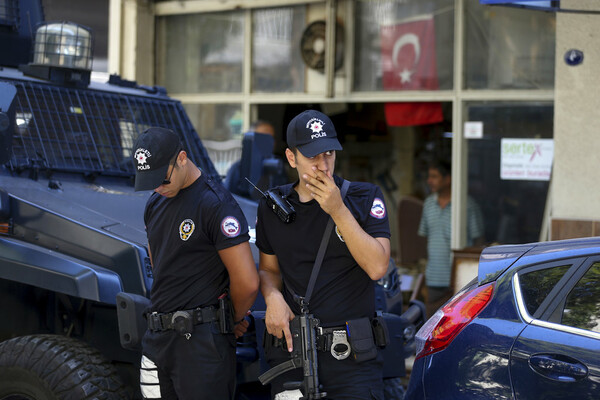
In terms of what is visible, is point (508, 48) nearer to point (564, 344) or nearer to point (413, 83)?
point (413, 83)

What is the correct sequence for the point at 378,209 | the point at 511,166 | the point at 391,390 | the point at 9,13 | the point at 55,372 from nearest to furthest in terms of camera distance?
1. the point at 378,209
2. the point at 55,372
3. the point at 391,390
4. the point at 9,13
5. the point at 511,166

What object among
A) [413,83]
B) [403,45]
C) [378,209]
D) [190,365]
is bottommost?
[190,365]

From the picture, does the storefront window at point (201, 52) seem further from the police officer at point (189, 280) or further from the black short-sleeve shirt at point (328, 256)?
the black short-sleeve shirt at point (328, 256)

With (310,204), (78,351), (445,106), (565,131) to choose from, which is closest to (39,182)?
(78,351)

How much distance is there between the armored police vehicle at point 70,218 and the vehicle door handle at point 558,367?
4.09 feet

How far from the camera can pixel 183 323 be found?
3463 millimetres

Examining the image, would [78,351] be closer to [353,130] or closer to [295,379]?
[295,379]

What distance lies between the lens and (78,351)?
4031 mm

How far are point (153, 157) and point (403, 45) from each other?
5.91m

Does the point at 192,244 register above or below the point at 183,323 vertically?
above

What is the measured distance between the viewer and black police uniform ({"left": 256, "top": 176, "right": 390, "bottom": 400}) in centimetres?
323

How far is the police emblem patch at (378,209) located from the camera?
3.33 meters

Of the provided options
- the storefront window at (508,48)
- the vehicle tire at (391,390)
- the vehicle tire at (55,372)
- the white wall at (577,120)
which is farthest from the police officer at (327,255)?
the storefront window at (508,48)

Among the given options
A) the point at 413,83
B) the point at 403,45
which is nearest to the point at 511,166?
the point at 413,83
